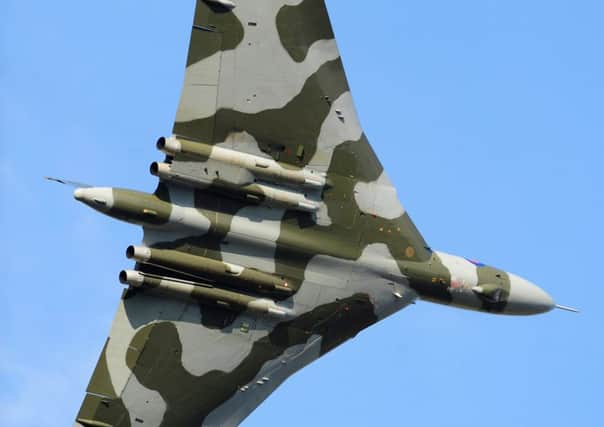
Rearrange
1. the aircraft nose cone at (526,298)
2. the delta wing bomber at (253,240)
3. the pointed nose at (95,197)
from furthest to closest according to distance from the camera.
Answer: the aircraft nose cone at (526,298) → the delta wing bomber at (253,240) → the pointed nose at (95,197)

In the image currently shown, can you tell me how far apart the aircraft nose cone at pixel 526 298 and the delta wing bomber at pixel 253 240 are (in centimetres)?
53

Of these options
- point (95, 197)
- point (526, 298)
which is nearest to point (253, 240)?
point (95, 197)

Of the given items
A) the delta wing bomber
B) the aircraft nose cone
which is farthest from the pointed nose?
the aircraft nose cone

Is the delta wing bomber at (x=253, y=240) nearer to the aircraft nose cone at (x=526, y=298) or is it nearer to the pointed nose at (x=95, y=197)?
the pointed nose at (x=95, y=197)

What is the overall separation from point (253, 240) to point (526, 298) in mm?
8497

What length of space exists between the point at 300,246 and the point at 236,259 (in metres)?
1.76

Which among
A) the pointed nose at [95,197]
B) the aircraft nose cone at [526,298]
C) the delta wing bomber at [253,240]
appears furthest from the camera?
the aircraft nose cone at [526,298]

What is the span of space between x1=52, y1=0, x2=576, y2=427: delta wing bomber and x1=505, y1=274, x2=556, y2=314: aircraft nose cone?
529 millimetres

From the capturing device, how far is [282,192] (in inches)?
1390

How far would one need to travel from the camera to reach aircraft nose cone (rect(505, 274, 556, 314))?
126ft

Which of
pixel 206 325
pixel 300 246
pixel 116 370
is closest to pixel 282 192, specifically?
pixel 300 246

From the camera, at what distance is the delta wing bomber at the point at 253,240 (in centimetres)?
3459

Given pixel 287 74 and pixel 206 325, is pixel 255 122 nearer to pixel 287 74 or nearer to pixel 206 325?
pixel 287 74

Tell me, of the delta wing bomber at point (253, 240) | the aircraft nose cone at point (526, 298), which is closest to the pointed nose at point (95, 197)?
the delta wing bomber at point (253, 240)
